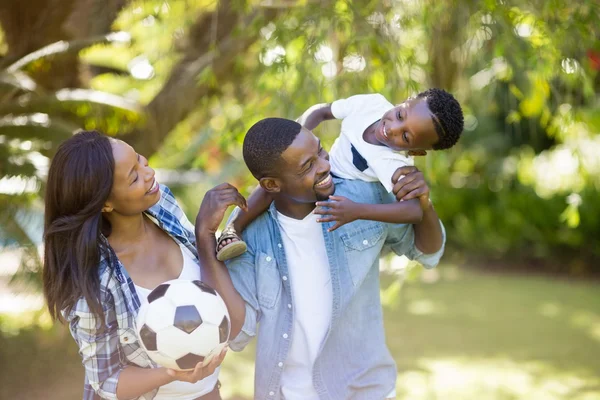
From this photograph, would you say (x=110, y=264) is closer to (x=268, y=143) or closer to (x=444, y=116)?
(x=268, y=143)

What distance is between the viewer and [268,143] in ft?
7.23

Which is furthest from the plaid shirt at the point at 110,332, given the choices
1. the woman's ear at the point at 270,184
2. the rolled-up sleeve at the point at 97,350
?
the woman's ear at the point at 270,184

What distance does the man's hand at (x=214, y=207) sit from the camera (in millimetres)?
2270

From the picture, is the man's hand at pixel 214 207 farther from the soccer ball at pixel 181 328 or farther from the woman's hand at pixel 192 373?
the woman's hand at pixel 192 373

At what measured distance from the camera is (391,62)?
12.4ft

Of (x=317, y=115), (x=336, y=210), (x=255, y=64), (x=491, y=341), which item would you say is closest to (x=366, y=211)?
(x=336, y=210)

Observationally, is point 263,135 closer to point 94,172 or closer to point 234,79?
point 94,172

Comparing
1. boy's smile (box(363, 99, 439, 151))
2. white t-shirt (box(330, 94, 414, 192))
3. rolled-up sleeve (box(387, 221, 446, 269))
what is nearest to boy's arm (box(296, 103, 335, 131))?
white t-shirt (box(330, 94, 414, 192))

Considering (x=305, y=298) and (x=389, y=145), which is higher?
(x=389, y=145)

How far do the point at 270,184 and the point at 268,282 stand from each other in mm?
344

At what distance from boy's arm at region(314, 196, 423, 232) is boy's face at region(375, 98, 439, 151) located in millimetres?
249

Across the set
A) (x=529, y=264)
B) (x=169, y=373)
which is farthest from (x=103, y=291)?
(x=529, y=264)

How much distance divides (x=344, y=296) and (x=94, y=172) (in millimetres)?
930

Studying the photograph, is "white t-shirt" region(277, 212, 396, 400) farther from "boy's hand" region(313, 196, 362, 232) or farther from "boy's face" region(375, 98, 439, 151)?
"boy's face" region(375, 98, 439, 151)
